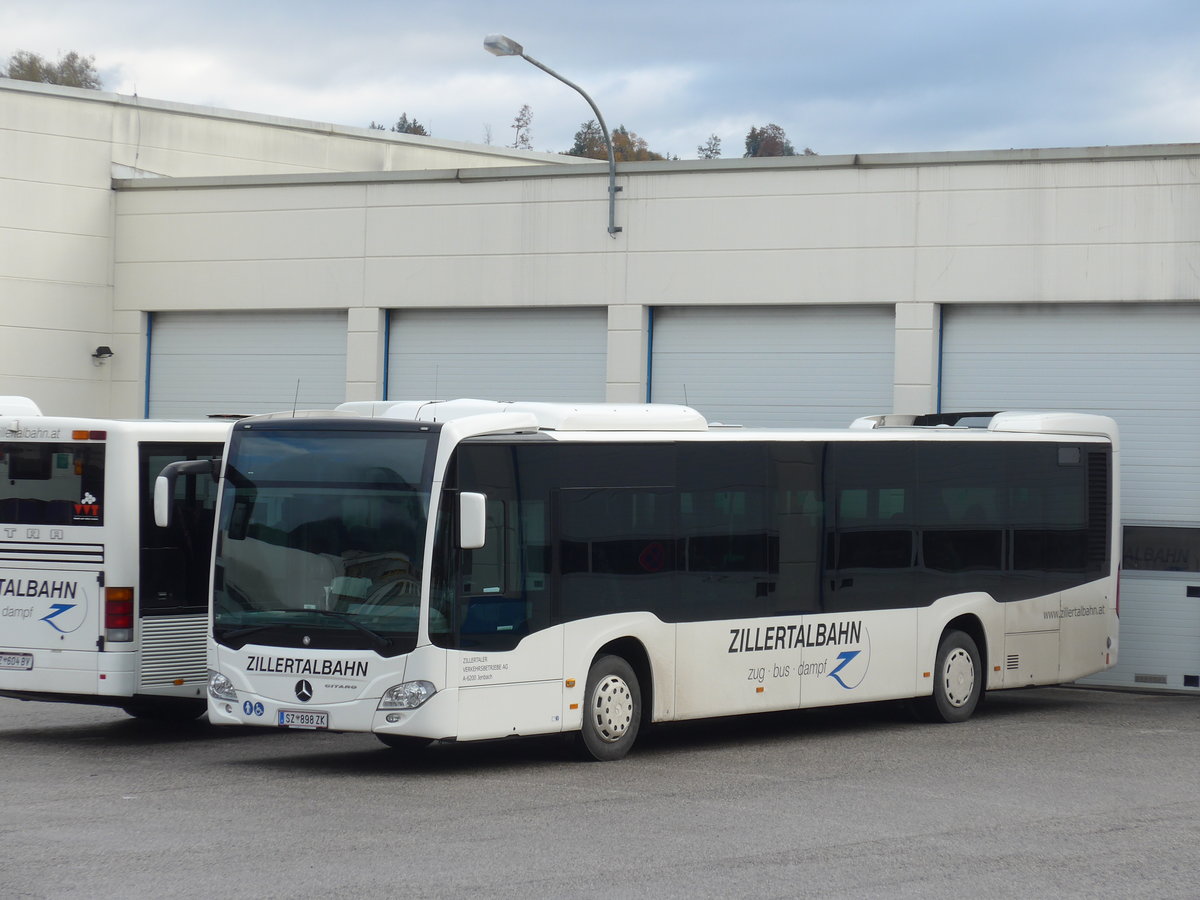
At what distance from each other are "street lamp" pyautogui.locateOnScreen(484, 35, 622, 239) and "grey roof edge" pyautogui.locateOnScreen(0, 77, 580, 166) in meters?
1.27

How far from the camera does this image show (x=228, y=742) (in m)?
14.5

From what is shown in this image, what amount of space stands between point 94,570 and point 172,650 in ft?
2.97

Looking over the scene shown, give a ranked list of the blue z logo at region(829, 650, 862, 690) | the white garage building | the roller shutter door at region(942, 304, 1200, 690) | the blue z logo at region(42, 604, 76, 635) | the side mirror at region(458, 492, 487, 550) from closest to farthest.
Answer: the side mirror at region(458, 492, 487, 550) → the blue z logo at region(42, 604, 76, 635) → the blue z logo at region(829, 650, 862, 690) → the roller shutter door at region(942, 304, 1200, 690) → the white garage building

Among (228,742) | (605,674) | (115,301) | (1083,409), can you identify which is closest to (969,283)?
(1083,409)

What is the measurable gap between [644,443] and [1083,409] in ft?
27.7

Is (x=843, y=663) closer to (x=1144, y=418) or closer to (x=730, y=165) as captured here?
(x=1144, y=418)

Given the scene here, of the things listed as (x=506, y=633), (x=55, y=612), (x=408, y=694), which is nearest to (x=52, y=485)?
(x=55, y=612)

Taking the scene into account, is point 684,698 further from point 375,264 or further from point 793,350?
point 375,264

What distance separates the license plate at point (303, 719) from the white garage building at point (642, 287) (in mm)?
10280

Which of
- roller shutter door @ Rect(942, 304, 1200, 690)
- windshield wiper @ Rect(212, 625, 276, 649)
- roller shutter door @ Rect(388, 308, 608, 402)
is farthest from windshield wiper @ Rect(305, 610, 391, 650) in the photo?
roller shutter door @ Rect(942, 304, 1200, 690)

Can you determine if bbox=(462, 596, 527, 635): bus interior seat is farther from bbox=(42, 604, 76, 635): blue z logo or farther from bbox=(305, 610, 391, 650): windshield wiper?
bbox=(42, 604, 76, 635): blue z logo

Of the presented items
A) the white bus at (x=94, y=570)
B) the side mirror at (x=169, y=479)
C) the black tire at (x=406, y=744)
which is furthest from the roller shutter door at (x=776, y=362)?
the white bus at (x=94, y=570)

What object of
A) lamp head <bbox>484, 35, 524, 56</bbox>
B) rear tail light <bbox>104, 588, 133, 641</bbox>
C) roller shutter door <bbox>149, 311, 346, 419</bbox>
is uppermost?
lamp head <bbox>484, 35, 524, 56</bbox>

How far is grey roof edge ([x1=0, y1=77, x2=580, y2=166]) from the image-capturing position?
2495 centimetres
